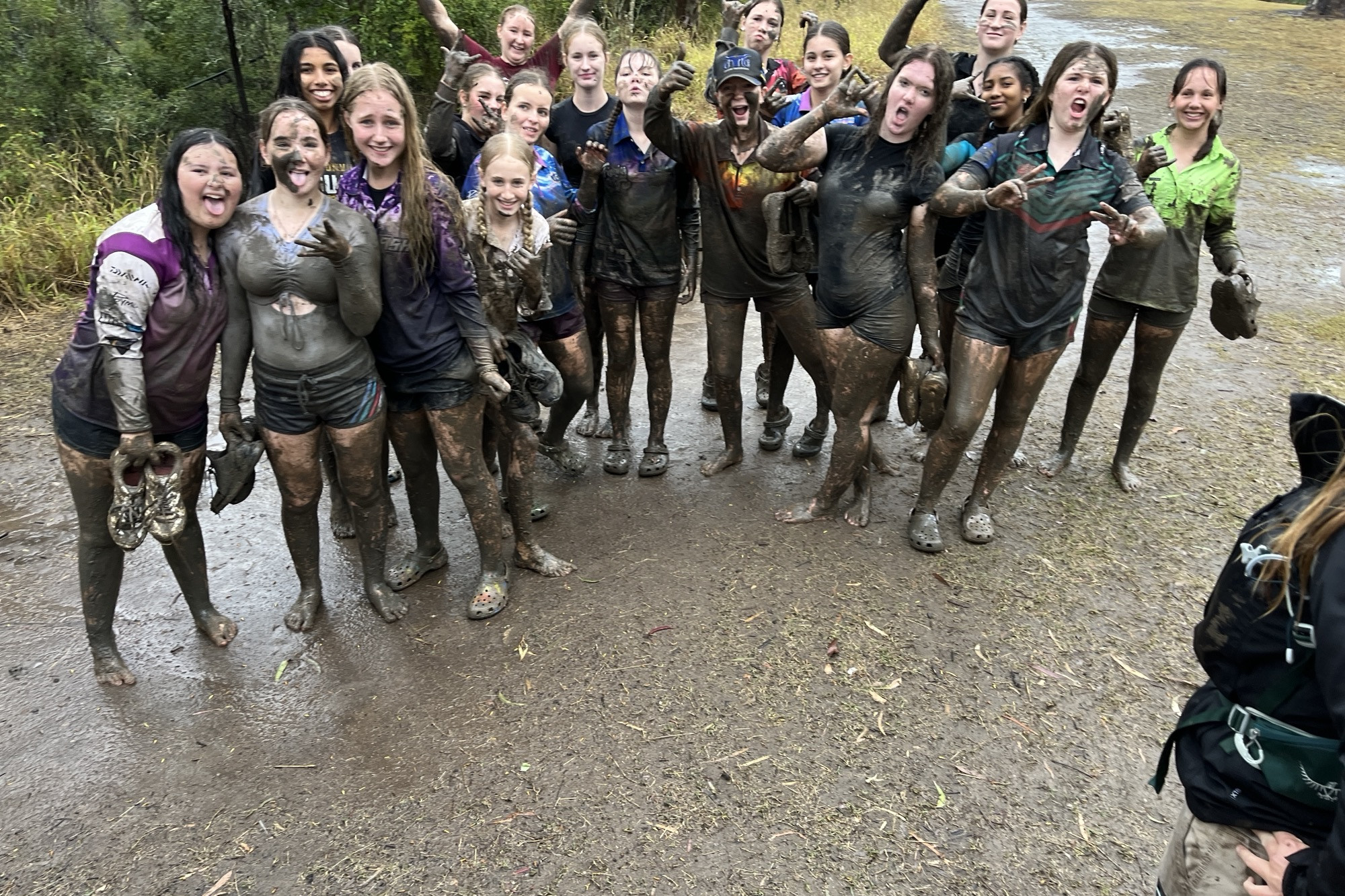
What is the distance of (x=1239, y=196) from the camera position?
9680 mm

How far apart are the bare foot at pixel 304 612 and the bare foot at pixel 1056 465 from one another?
3.89 meters

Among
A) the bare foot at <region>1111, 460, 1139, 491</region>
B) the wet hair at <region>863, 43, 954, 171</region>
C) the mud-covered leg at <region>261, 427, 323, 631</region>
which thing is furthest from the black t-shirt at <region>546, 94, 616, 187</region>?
the bare foot at <region>1111, 460, 1139, 491</region>

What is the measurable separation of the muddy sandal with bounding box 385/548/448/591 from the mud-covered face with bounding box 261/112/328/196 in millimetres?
1740

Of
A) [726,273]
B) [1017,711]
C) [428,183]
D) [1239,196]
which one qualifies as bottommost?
[1017,711]

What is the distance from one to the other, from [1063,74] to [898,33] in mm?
1521

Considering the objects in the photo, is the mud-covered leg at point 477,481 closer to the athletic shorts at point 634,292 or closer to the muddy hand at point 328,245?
the muddy hand at point 328,245

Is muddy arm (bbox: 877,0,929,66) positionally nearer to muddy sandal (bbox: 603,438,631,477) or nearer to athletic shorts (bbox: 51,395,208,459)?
muddy sandal (bbox: 603,438,631,477)

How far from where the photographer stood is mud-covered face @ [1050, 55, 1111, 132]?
371 cm

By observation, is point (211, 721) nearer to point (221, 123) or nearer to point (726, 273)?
point (726, 273)

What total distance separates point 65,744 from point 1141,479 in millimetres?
5231

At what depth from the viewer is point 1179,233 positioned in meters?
4.47

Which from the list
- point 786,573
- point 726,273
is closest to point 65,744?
point 786,573

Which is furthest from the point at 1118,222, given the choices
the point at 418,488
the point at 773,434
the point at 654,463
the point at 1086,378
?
the point at 418,488

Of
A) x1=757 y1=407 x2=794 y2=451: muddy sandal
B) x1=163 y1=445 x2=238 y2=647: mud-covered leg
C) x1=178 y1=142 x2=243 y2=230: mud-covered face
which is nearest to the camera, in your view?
x1=178 y1=142 x2=243 y2=230: mud-covered face
